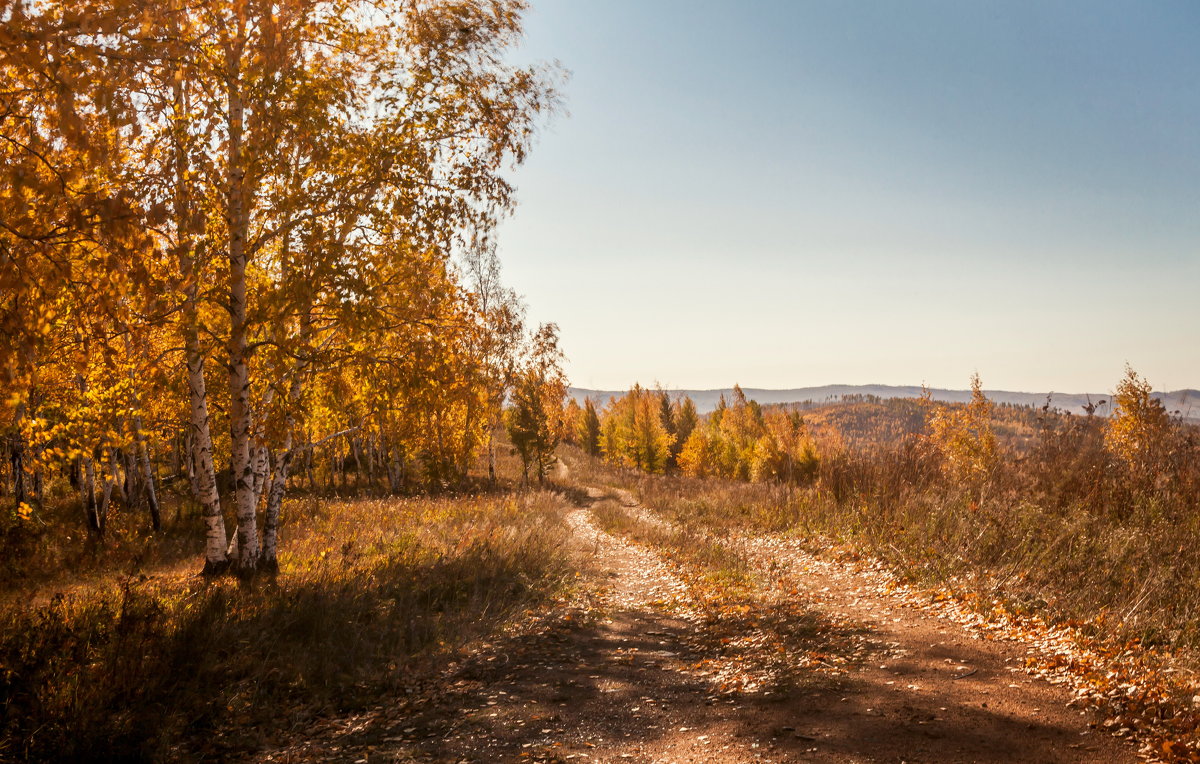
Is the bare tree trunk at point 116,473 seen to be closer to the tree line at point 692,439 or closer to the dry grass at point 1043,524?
the dry grass at point 1043,524

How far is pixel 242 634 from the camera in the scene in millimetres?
7082

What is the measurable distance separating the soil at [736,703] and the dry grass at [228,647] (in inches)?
29.2

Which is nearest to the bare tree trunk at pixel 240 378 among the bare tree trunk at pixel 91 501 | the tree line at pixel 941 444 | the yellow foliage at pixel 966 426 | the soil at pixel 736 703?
the soil at pixel 736 703

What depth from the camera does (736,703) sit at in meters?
5.77

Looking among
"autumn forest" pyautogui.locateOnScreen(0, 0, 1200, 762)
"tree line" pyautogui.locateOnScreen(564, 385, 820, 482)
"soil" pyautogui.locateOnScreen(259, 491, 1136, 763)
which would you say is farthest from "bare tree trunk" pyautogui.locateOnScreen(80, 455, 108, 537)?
"tree line" pyautogui.locateOnScreen(564, 385, 820, 482)

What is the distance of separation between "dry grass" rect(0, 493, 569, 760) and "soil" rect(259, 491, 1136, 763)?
0.74 metres

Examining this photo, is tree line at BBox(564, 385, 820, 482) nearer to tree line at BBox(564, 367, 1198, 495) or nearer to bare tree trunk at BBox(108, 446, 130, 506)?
tree line at BBox(564, 367, 1198, 495)

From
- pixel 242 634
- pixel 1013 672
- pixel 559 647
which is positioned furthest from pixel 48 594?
pixel 1013 672

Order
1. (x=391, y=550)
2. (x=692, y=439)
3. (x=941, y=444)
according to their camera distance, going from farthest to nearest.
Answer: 1. (x=692, y=439)
2. (x=941, y=444)
3. (x=391, y=550)

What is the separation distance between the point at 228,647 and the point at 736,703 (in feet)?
18.4

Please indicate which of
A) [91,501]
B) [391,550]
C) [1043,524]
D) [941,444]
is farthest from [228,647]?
[941,444]

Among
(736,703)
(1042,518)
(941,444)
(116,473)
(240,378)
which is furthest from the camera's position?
(941,444)

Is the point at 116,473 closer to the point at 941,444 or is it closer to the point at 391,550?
the point at 391,550

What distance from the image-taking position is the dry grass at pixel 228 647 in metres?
5.17
